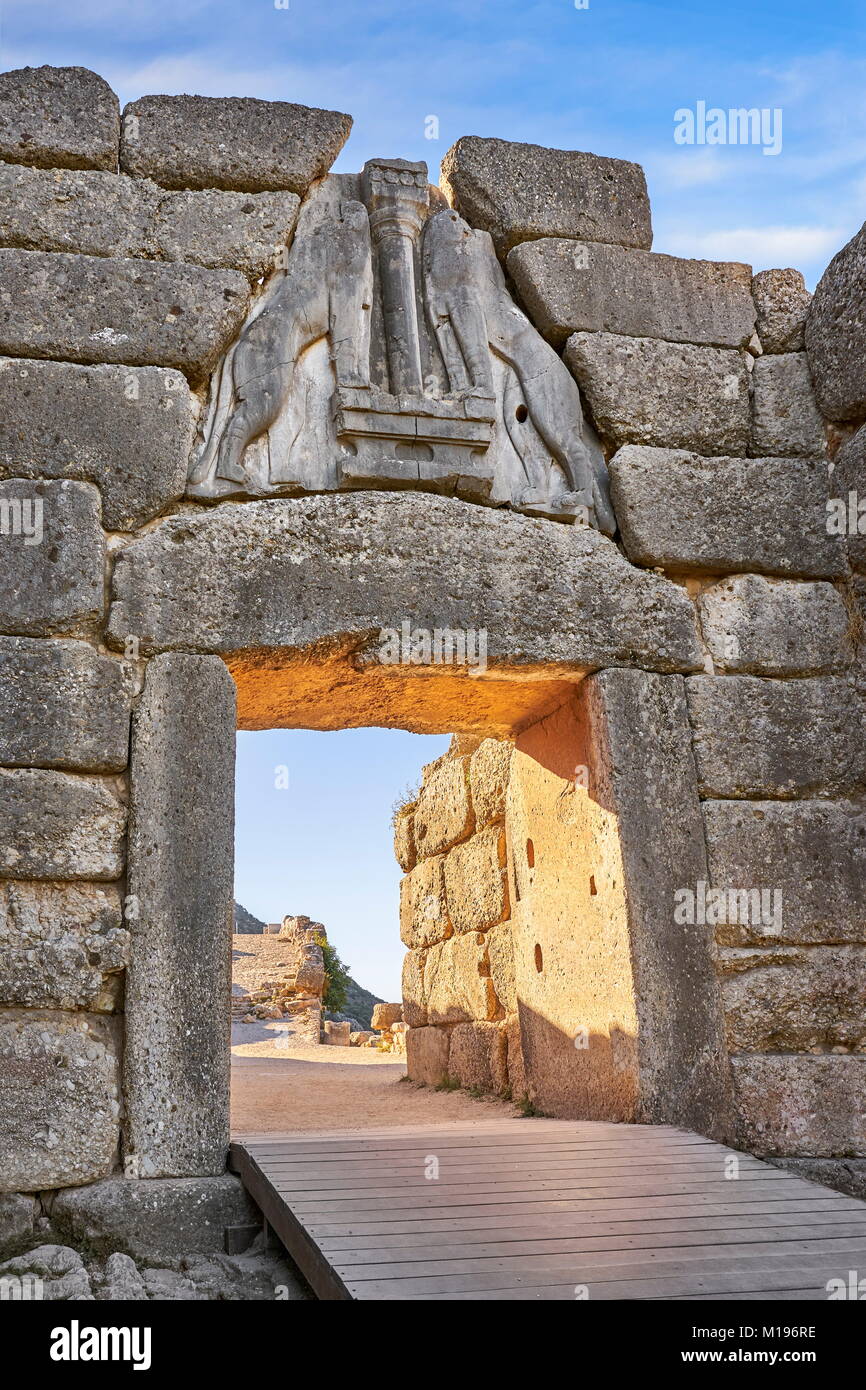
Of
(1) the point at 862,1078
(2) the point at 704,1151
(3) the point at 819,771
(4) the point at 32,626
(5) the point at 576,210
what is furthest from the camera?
(5) the point at 576,210

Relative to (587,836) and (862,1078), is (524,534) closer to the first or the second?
(587,836)

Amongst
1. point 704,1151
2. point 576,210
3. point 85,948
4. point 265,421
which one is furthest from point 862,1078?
point 576,210

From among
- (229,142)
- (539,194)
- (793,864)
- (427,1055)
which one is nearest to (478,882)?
(427,1055)

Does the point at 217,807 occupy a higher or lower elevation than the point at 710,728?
lower

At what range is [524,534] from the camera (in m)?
4.76

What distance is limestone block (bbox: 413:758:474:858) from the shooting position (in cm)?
673

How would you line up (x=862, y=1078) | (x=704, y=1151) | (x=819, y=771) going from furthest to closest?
(x=819, y=771), (x=862, y=1078), (x=704, y=1151)

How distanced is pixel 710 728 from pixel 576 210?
2.28 m

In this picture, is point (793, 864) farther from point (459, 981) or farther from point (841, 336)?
point (459, 981)

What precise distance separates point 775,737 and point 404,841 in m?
3.30

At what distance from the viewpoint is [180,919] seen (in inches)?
159

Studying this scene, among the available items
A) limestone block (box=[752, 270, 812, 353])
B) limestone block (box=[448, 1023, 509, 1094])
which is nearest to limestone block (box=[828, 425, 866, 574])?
limestone block (box=[752, 270, 812, 353])

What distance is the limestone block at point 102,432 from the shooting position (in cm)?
436

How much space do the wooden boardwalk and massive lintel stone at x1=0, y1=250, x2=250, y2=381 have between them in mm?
2762
